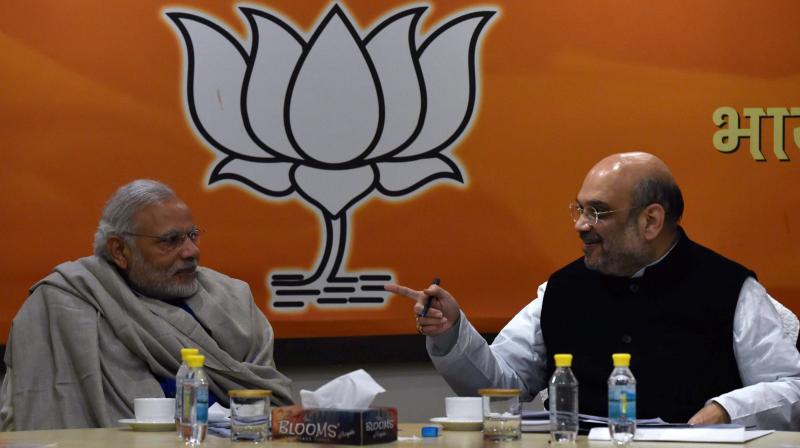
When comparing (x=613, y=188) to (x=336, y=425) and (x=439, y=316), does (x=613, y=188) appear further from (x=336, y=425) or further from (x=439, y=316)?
(x=336, y=425)

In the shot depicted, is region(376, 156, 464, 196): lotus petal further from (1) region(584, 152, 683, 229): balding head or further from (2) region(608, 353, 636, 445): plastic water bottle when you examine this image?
(2) region(608, 353, 636, 445): plastic water bottle

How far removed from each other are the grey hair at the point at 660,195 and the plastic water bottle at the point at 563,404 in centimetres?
108

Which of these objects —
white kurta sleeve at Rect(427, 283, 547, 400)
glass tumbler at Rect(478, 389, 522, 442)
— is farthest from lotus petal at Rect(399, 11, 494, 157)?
glass tumbler at Rect(478, 389, 522, 442)

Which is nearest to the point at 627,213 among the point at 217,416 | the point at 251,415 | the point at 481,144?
the point at 481,144

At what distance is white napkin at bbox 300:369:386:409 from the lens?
2.30 metres

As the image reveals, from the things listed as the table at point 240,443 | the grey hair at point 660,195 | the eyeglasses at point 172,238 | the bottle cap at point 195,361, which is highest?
the grey hair at point 660,195

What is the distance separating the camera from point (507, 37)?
4168 mm

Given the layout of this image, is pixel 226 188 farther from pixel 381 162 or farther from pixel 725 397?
pixel 725 397

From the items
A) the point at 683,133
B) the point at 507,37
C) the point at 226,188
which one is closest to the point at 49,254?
the point at 226,188

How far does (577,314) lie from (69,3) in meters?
1.99

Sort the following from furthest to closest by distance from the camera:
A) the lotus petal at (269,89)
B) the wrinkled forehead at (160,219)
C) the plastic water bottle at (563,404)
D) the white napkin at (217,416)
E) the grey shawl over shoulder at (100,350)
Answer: the lotus petal at (269,89)
the wrinkled forehead at (160,219)
the grey shawl over shoulder at (100,350)
the white napkin at (217,416)
the plastic water bottle at (563,404)

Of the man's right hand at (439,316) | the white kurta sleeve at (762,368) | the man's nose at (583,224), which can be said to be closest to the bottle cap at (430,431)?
the man's right hand at (439,316)

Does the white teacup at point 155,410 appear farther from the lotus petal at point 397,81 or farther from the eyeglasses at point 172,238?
the lotus petal at point 397,81

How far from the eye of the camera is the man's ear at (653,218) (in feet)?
11.1
